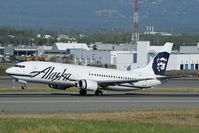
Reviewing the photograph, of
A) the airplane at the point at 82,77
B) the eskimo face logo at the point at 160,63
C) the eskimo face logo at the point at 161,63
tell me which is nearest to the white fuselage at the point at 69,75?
the airplane at the point at 82,77

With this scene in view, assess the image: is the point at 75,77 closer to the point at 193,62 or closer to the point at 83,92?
the point at 83,92

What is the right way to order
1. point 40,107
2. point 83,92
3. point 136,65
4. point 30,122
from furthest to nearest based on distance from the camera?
1. point 136,65
2. point 83,92
3. point 40,107
4. point 30,122

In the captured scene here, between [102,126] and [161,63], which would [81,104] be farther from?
[161,63]

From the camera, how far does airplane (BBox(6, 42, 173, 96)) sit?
63.1 metres

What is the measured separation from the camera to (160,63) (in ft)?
224

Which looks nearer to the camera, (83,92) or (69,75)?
(83,92)

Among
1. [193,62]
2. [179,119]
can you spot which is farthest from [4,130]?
[193,62]

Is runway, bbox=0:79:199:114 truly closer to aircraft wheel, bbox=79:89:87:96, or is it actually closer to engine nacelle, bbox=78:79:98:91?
aircraft wheel, bbox=79:89:87:96

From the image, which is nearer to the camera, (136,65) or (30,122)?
(30,122)

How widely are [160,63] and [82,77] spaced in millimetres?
9066

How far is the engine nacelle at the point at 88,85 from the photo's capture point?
203ft

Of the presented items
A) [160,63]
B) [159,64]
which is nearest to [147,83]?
[159,64]

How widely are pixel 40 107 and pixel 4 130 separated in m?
18.0

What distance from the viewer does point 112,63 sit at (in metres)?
158
